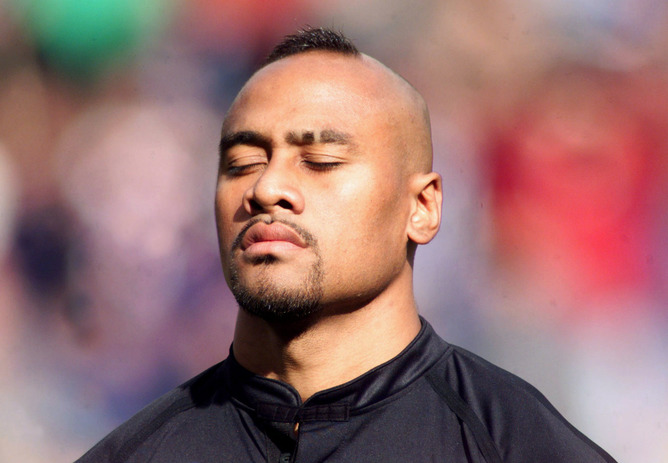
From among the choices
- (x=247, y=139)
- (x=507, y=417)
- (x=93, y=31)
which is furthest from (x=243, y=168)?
(x=93, y=31)

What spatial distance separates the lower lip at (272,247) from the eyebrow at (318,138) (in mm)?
293

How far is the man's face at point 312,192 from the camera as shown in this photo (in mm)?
2156

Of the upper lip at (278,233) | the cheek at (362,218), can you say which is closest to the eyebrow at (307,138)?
the cheek at (362,218)

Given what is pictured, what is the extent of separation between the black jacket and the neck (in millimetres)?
54

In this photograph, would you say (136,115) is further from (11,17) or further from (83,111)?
(11,17)

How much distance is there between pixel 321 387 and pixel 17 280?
2.38 metres

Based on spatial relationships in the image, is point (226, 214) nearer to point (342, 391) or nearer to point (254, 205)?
point (254, 205)

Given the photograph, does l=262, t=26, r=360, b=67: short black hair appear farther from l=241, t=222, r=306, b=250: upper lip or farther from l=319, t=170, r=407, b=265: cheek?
l=241, t=222, r=306, b=250: upper lip

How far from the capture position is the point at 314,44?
2.54m

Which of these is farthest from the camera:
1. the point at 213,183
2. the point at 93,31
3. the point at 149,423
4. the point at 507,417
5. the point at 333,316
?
the point at 93,31

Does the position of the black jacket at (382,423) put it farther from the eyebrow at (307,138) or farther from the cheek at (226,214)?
the eyebrow at (307,138)

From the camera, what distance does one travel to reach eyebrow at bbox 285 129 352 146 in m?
2.24

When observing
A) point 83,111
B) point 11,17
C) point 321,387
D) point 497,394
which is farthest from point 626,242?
point 11,17

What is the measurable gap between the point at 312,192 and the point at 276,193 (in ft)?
0.35
